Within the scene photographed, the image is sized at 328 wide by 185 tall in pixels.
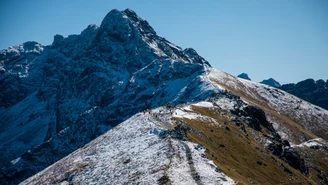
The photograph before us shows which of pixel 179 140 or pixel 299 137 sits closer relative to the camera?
pixel 179 140

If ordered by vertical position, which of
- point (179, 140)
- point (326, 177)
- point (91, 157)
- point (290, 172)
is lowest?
point (326, 177)

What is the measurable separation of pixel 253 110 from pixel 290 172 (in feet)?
160

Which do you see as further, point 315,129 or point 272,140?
point 315,129

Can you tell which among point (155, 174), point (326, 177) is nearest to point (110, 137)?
point (155, 174)

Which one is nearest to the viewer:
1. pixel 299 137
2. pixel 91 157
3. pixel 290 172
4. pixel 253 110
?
pixel 91 157

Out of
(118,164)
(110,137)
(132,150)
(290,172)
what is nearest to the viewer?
(118,164)

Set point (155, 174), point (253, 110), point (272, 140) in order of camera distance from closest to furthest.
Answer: point (155, 174) → point (272, 140) → point (253, 110)

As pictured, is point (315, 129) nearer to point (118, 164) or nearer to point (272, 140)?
point (272, 140)

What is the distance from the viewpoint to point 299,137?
15800 centimetres

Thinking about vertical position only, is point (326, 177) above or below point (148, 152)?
below

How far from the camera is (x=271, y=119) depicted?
550 feet

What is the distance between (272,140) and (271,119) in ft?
218

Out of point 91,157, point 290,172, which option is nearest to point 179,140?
point 91,157

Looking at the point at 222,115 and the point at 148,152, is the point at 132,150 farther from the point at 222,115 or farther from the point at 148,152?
the point at 222,115
